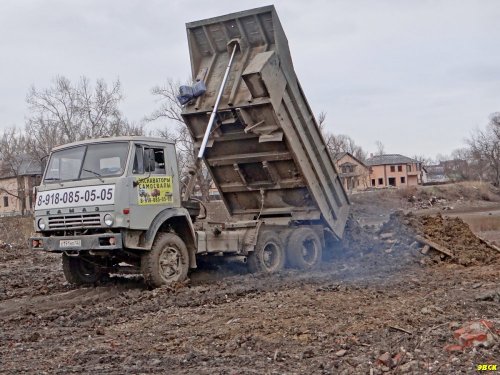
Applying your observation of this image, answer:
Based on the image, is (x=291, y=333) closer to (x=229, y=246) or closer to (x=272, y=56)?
(x=229, y=246)

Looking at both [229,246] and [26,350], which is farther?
[229,246]

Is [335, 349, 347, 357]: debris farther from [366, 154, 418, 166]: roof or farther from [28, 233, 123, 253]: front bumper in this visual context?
Answer: [366, 154, 418, 166]: roof

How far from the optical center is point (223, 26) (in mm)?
11117

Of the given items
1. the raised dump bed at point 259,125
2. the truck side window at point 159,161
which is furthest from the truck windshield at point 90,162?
the raised dump bed at point 259,125

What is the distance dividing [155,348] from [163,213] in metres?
3.84

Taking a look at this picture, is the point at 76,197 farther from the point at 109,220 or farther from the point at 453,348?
the point at 453,348

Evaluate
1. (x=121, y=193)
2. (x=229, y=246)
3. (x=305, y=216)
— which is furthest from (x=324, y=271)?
(x=121, y=193)

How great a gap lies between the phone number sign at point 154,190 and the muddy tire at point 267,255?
212cm

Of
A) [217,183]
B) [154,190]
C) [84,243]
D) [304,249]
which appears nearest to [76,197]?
[84,243]

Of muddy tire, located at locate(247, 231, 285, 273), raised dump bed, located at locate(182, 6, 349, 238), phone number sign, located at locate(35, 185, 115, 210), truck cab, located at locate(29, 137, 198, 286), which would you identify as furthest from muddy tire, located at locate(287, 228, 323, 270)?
phone number sign, located at locate(35, 185, 115, 210)

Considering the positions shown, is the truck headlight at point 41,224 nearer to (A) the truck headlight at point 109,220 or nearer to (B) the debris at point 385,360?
(A) the truck headlight at point 109,220

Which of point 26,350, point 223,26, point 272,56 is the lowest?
point 26,350

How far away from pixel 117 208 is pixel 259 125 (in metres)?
3.13

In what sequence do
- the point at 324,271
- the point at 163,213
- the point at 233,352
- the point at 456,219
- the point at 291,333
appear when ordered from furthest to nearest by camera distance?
the point at 456,219, the point at 324,271, the point at 163,213, the point at 291,333, the point at 233,352
